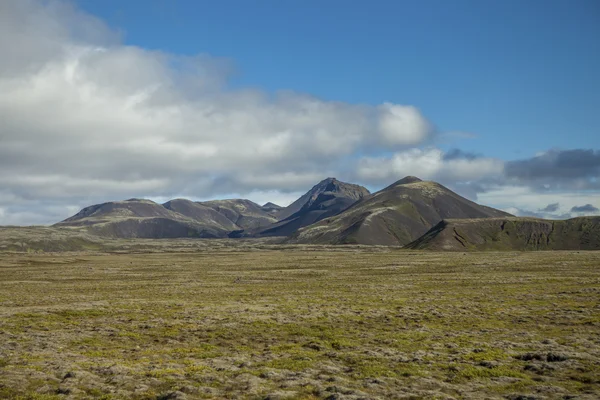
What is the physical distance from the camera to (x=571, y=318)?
35281mm

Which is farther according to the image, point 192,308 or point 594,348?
point 192,308

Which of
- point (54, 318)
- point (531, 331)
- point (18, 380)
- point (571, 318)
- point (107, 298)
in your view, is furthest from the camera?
point (107, 298)

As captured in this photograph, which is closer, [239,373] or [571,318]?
[239,373]

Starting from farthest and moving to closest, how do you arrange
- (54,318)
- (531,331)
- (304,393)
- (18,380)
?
(54,318) → (531,331) → (18,380) → (304,393)

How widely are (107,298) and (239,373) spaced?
1459 inches

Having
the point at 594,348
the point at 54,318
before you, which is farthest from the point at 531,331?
the point at 54,318

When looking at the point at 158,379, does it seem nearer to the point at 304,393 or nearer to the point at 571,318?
the point at 304,393

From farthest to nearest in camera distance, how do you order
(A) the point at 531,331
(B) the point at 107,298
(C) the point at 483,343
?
(B) the point at 107,298, (A) the point at 531,331, (C) the point at 483,343

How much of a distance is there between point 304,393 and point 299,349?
8.51 m

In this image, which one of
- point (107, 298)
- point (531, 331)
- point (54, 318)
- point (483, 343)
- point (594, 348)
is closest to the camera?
point (594, 348)

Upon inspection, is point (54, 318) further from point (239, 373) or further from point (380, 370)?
point (380, 370)

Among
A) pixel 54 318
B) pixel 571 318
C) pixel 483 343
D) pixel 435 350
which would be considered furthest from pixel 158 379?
pixel 571 318

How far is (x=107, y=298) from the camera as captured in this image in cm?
5309

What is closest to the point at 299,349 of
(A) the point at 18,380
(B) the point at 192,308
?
(A) the point at 18,380
